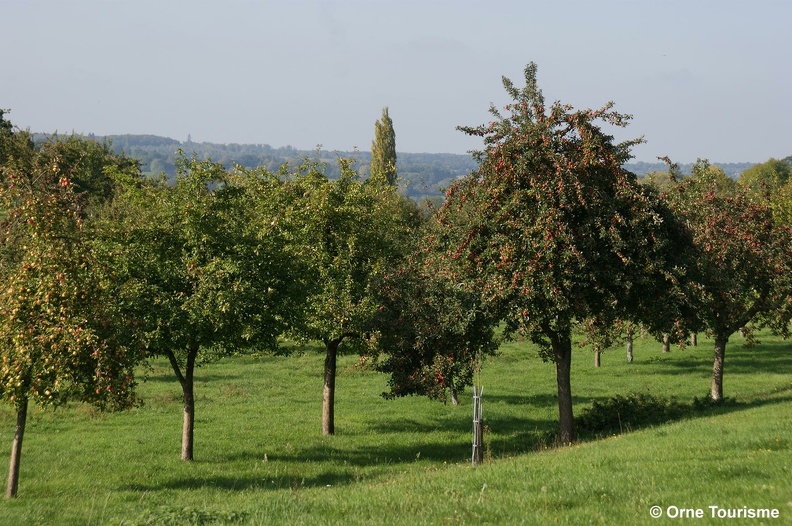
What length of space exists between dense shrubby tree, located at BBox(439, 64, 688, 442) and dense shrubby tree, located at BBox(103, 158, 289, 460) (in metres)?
6.77

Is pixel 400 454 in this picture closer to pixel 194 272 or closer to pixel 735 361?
pixel 194 272

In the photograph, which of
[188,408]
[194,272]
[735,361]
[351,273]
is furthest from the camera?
[735,361]

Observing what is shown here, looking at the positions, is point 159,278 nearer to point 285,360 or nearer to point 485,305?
point 485,305

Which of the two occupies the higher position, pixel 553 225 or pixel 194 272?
pixel 553 225

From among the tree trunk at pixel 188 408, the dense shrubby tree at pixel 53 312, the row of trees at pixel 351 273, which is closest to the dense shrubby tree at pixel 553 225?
the row of trees at pixel 351 273

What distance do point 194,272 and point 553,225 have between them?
1179 cm

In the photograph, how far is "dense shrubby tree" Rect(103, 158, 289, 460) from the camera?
22844 mm

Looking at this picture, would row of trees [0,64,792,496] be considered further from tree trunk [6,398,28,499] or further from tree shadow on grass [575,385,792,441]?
tree shadow on grass [575,385,792,441]

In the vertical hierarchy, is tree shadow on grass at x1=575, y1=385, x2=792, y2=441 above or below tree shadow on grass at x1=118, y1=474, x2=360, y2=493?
above

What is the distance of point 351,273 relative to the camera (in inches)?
1160

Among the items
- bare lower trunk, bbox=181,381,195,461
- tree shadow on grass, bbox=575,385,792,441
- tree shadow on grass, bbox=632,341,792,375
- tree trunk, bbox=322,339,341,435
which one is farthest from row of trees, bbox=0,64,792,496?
tree shadow on grass, bbox=632,341,792,375

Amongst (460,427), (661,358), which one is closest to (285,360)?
(460,427)

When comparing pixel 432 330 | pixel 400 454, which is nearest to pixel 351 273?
pixel 432 330

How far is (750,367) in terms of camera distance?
48250 millimetres
